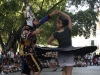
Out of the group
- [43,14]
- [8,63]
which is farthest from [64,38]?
[43,14]

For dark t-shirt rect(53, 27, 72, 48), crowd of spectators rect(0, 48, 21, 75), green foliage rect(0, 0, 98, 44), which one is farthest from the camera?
green foliage rect(0, 0, 98, 44)

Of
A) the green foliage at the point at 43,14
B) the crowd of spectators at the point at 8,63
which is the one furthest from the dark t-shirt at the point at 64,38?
the green foliage at the point at 43,14

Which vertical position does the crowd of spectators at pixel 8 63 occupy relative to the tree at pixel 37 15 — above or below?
below

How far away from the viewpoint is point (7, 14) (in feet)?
85.5

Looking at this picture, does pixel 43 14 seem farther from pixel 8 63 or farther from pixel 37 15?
pixel 8 63

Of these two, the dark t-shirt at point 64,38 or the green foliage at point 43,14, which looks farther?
the green foliage at point 43,14

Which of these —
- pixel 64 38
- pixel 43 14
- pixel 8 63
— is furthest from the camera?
pixel 43 14

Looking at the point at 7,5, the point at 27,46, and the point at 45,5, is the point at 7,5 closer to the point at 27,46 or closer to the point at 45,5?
the point at 45,5

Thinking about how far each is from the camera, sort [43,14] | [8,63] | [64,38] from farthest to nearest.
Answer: [43,14] < [8,63] < [64,38]

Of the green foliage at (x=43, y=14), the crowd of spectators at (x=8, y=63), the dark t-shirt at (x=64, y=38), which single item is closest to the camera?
the dark t-shirt at (x=64, y=38)

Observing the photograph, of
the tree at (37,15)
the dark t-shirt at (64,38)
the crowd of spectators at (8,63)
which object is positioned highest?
the tree at (37,15)

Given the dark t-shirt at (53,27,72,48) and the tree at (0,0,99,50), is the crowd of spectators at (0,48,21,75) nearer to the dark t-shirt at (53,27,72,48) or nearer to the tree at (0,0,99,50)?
the tree at (0,0,99,50)

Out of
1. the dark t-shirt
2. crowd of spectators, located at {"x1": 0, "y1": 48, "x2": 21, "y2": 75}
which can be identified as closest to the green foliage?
crowd of spectators, located at {"x1": 0, "y1": 48, "x2": 21, "y2": 75}

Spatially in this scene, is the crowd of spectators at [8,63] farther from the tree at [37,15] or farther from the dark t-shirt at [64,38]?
the dark t-shirt at [64,38]
